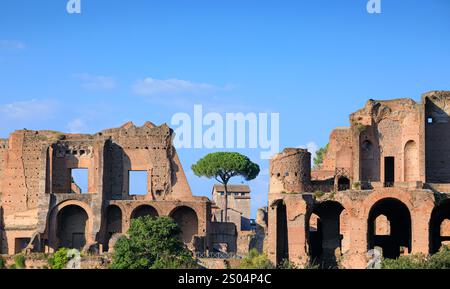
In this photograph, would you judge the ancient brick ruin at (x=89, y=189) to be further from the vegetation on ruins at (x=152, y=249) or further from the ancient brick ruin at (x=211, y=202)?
the vegetation on ruins at (x=152, y=249)

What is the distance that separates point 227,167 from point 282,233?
21.3m

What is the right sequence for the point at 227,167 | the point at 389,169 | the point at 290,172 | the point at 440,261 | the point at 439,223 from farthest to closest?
the point at 227,167, the point at 389,169, the point at 439,223, the point at 290,172, the point at 440,261

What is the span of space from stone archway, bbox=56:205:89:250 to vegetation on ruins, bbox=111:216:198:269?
9052 millimetres

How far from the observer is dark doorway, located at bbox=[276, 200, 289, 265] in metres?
55.0

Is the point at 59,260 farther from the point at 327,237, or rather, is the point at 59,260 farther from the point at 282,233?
the point at 327,237

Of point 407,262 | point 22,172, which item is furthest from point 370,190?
point 22,172

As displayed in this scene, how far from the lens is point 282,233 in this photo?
183 ft

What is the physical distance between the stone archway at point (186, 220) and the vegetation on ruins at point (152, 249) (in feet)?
25.5

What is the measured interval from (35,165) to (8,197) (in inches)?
101

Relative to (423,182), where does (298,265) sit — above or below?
below

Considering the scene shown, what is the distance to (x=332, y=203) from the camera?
188 ft

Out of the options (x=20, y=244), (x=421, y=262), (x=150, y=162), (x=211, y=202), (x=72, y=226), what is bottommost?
(x=421, y=262)
